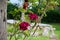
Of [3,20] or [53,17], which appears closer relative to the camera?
[3,20]

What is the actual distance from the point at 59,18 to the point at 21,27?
19.8m

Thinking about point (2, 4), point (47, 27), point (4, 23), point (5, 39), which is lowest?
point (47, 27)

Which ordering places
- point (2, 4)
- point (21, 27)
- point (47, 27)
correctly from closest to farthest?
point (2, 4) → point (21, 27) → point (47, 27)

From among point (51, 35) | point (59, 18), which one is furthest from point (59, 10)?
point (51, 35)

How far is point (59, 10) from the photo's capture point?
22734 mm

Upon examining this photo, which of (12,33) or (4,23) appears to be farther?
(12,33)

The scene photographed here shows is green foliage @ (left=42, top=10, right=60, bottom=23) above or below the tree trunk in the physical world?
below

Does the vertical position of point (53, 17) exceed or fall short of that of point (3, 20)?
it falls short

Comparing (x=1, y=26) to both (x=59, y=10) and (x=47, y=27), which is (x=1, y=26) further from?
(x=59, y=10)

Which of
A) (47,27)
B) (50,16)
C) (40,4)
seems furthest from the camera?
(50,16)

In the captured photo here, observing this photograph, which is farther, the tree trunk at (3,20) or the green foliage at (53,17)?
the green foliage at (53,17)

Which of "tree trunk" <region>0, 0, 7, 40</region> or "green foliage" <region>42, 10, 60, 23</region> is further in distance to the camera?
"green foliage" <region>42, 10, 60, 23</region>

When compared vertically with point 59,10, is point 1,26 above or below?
above

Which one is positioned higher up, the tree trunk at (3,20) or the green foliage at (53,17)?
the tree trunk at (3,20)
